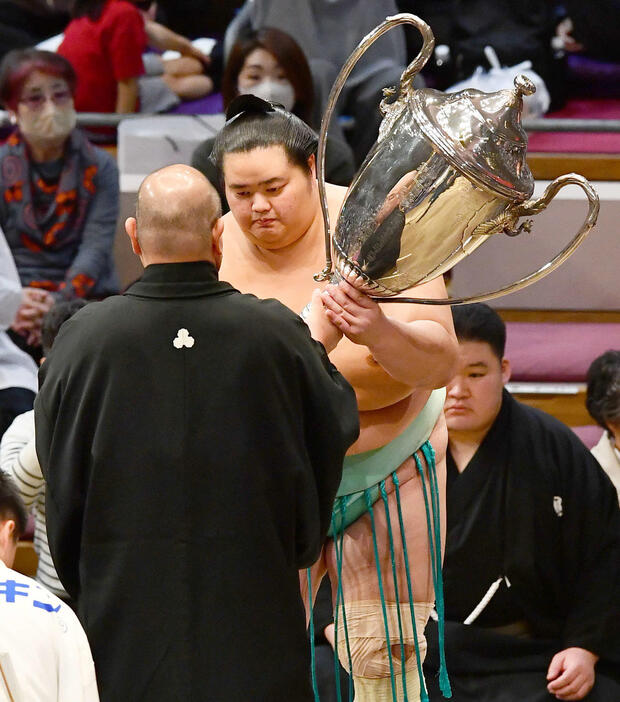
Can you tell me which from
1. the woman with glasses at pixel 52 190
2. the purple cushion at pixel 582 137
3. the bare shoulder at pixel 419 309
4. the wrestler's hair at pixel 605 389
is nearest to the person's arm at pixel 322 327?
the bare shoulder at pixel 419 309

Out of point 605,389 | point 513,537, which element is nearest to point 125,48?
point 605,389

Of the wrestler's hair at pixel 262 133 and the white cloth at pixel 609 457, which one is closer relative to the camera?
the wrestler's hair at pixel 262 133

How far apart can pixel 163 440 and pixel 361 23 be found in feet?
8.78

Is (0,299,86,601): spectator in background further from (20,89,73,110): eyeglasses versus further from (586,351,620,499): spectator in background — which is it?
(586,351,620,499): spectator in background

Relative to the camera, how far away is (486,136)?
1.83 meters

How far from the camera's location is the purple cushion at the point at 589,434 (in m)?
3.54

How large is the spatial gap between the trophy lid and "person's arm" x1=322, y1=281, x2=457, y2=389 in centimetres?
25

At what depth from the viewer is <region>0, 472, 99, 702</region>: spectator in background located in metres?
1.66

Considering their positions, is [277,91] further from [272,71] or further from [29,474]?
[29,474]

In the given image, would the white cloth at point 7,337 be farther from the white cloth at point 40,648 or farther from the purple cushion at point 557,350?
the white cloth at point 40,648

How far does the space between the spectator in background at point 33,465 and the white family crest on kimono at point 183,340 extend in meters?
1.18

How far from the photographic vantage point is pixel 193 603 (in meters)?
1.79

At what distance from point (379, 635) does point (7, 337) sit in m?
1.69

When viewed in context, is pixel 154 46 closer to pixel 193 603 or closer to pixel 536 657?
pixel 536 657
